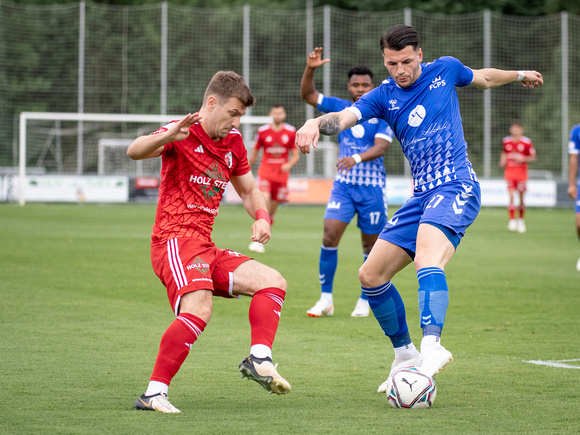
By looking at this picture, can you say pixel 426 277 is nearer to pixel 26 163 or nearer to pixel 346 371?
pixel 346 371

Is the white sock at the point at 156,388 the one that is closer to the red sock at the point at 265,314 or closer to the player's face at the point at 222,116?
the red sock at the point at 265,314

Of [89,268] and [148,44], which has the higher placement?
[148,44]

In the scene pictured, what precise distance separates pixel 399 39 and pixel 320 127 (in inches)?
28.0

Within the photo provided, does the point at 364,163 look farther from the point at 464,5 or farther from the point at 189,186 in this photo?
the point at 464,5

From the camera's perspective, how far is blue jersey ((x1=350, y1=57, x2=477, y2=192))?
5289 millimetres

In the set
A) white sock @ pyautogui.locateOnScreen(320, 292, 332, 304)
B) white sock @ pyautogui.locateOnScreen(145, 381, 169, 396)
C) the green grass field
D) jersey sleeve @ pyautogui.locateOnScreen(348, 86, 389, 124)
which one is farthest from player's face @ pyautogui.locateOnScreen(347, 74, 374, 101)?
white sock @ pyautogui.locateOnScreen(145, 381, 169, 396)

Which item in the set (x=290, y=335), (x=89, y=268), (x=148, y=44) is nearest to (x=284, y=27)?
(x=148, y=44)

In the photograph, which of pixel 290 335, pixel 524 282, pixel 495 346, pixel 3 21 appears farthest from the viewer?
pixel 3 21

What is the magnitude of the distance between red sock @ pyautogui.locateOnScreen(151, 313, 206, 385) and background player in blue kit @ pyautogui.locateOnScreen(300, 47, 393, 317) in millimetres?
4070

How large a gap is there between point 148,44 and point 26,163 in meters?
7.14

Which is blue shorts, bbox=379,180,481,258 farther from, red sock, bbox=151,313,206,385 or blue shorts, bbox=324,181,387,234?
blue shorts, bbox=324,181,387,234

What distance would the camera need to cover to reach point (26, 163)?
32.0 meters

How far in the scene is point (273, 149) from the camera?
1738 cm

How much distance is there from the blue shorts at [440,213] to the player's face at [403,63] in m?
0.70
